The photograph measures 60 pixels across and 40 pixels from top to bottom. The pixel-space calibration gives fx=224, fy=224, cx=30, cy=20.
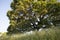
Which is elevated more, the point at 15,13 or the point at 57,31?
the point at 57,31

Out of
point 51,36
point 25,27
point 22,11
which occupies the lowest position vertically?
point 25,27

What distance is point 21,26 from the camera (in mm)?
31266

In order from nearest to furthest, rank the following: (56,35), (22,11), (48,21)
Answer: (56,35)
(48,21)
(22,11)

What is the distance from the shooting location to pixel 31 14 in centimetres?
3195

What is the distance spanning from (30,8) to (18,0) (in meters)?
2.57

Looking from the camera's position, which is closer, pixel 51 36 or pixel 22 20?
pixel 51 36

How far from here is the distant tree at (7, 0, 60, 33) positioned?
30.6 m

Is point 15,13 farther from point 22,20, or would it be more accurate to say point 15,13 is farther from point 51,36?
point 51,36

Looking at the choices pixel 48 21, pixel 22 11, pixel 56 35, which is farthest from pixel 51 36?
pixel 22 11

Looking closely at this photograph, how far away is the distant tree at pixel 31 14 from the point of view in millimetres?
30562

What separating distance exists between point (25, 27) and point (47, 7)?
4140 mm

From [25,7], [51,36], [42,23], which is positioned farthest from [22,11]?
[51,36]

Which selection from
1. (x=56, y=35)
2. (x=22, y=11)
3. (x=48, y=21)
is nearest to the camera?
(x=56, y=35)

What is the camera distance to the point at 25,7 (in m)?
32.4
